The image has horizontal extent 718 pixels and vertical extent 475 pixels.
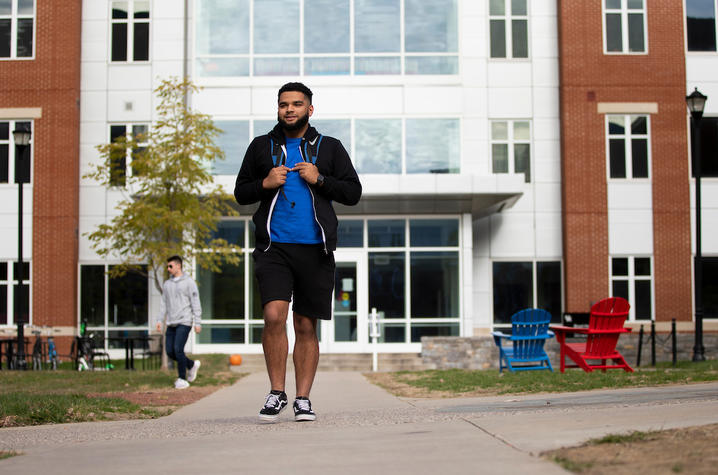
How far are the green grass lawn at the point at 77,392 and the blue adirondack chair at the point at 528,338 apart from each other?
4.26 m

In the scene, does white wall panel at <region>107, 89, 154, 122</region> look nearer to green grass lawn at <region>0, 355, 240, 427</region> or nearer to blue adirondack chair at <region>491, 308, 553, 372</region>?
green grass lawn at <region>0, 355, 240, 427</region>

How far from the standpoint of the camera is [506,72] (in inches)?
987

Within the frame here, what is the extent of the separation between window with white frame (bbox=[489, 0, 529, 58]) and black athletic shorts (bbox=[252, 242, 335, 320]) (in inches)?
788

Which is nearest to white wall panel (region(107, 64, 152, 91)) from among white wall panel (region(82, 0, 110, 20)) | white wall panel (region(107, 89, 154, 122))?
white wall panel (region(107, 89, 154, 122))

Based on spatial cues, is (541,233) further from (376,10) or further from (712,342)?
(376,10)

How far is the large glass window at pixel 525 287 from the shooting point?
24.8m

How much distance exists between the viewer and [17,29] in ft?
81.4

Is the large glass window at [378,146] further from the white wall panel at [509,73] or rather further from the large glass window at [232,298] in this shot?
the large glass window at [232,298]

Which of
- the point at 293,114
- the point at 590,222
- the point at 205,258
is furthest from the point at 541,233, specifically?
the point at 293,114

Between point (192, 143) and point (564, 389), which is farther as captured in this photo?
point (192, 143)

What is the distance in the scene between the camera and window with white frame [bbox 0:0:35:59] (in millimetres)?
24734

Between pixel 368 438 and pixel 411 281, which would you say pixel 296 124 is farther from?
pixel 411 281

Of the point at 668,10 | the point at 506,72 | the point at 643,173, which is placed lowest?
the point at 643,173

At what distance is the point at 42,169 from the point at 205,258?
704cm
